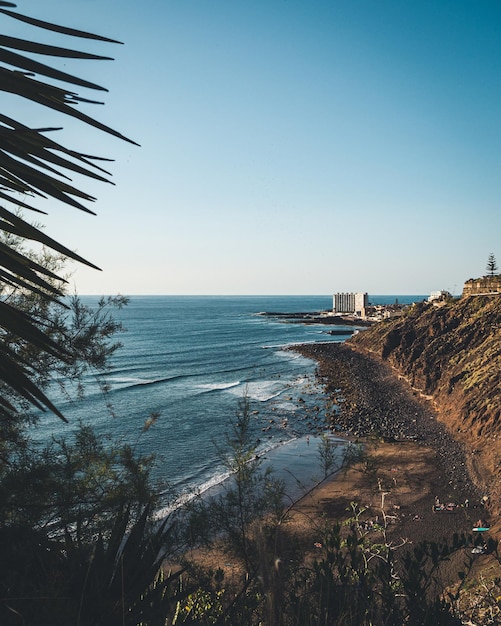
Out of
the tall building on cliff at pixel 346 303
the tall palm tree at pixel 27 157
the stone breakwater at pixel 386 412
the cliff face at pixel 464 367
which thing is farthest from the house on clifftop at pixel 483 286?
the tall building on cliff at pixel 346 303

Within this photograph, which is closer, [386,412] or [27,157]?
[27,157]

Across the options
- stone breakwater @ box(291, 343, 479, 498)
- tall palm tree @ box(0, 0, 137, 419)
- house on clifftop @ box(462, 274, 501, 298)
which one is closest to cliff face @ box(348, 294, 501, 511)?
stone breakwater @ box(291, 343, 479, 498)

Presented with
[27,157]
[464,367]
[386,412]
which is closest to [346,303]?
[386,412]

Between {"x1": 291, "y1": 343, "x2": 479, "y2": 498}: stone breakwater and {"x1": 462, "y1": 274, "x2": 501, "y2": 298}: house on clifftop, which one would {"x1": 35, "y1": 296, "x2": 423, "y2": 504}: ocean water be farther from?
{"x1": 462, "y1": 274, "x2": 501, "y2": 298}: house on clifftop

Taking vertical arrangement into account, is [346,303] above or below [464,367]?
above

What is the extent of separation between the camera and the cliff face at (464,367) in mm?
18981

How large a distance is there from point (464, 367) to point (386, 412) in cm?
560

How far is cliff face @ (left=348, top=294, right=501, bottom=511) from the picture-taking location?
1898cm

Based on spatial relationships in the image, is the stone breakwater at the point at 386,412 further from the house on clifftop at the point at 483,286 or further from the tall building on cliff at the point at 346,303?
the tall building on cliff at the point at 346,303

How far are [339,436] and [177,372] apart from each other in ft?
77.8

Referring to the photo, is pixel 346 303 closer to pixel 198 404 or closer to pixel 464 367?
pixel 198 404

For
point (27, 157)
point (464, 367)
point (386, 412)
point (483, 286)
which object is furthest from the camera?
point (483, 286)

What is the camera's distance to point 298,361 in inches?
2099

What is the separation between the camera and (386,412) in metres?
28.8
